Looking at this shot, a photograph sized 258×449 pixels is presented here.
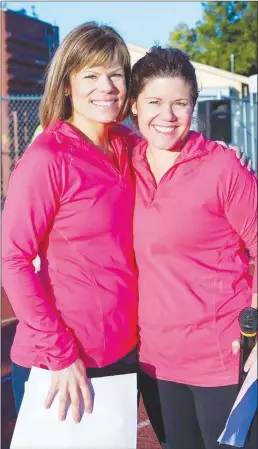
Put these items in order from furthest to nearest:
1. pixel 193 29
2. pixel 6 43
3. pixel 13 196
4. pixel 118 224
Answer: pixel 193 29
pixel 6 43
pixel 118 224
pixel 13 196

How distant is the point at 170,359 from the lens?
2332 mm

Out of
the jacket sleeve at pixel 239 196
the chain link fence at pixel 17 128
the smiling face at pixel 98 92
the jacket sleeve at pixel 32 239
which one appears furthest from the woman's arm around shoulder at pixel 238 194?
the chain link fence at pixel 17 128

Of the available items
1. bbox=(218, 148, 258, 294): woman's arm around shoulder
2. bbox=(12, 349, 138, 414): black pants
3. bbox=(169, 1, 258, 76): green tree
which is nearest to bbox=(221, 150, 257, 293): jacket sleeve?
bbox=(218, 148, 258, 294): woman's arm around shoulder

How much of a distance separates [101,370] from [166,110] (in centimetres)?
96

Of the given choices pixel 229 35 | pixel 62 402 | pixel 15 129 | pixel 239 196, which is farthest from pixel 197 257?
pixel 229 35

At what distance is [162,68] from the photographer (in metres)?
2.29

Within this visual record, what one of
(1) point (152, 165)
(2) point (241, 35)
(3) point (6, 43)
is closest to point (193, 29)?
(2) point (241, 35)

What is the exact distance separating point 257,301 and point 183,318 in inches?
10.5

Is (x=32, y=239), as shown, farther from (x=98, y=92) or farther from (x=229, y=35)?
(x=229, y=35)

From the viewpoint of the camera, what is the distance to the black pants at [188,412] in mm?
2301

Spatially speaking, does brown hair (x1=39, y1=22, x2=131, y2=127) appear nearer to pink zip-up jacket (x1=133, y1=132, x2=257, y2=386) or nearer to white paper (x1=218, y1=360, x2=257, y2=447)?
pink zip-up jacket (x1=133, y1=132, x2=257, y2=386)

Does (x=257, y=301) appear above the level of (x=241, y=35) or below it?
below

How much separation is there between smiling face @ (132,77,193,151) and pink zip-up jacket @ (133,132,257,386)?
0.23 ft

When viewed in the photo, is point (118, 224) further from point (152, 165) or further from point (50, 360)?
point (50, 360)
